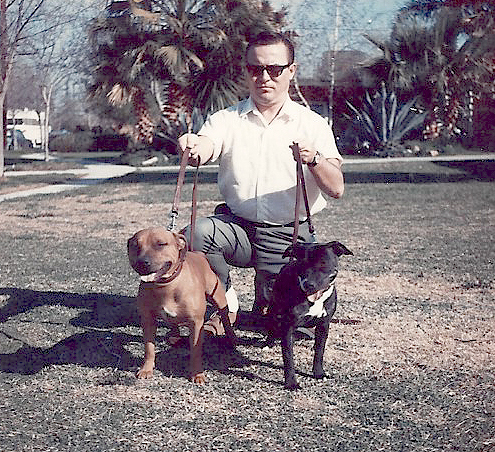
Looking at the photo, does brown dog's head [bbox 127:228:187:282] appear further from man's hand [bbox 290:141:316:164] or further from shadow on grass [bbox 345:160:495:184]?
shadow on grass [bbox 345:160:495:184]

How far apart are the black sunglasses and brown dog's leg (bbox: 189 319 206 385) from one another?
1206 mm

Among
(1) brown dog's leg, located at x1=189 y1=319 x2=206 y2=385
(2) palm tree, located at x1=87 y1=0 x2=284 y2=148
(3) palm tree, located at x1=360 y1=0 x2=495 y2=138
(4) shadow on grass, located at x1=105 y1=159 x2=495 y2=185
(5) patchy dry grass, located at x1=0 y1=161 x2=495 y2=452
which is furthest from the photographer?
(3) palm tree, located at x1=360 y1=0 x2=495 y2=138

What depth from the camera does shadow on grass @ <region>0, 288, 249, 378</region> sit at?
3416 millimetres

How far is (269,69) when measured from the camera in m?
3.46

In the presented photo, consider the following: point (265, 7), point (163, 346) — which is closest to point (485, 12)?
point (265, 7)

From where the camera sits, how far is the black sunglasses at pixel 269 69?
345 centimetres

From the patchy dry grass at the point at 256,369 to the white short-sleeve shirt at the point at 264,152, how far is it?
0.73 metres

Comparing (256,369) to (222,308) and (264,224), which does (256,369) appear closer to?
(222,308)

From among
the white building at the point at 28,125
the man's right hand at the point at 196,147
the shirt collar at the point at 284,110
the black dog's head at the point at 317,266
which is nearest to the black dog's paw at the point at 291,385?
the black dog's head at the point at 317,266

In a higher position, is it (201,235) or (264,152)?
(264,152)

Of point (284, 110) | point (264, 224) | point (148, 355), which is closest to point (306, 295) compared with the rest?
point (148, 355)

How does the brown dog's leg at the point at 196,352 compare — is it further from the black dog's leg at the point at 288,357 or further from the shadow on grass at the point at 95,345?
the black dog's leg at the point at 288,357

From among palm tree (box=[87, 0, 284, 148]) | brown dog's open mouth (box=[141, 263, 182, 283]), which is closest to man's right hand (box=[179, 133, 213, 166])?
brown dog's open mouth (box=[141, 263, 182, 283])

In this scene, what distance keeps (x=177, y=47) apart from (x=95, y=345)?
19646mm
